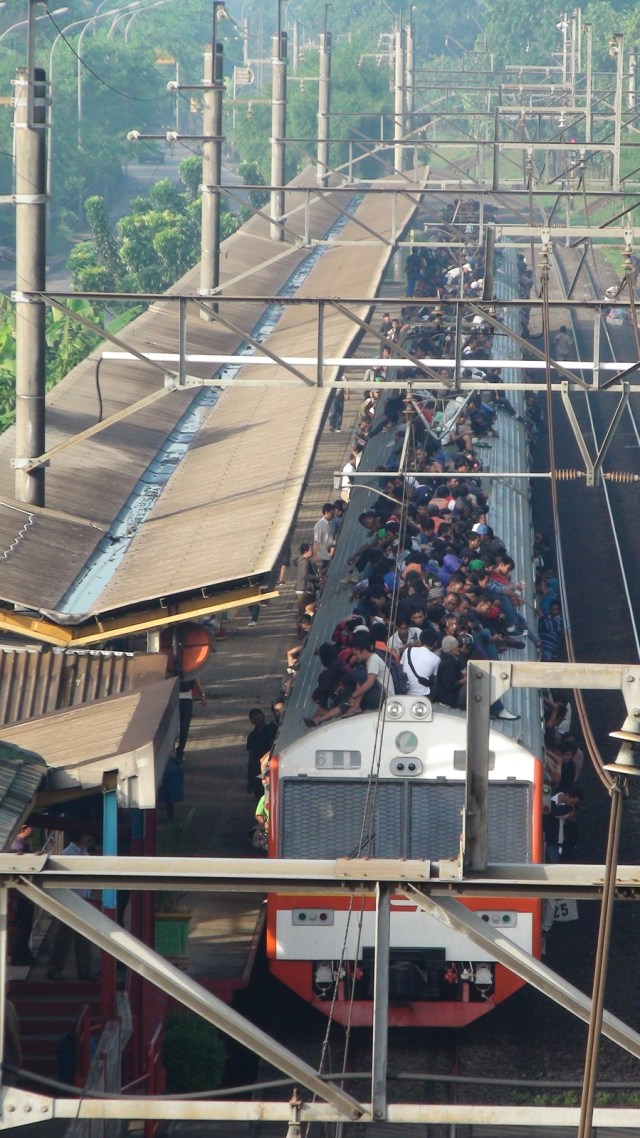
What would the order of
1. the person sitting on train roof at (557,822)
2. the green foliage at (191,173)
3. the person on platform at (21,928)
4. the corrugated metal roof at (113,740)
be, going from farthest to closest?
1. the green foliage at (191,173)
2. the person sitting on train roof at (557,822)
3. the person on platform at (21,928)
4. the corrugated metal roof at (113,740)

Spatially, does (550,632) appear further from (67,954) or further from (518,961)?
(518,961)

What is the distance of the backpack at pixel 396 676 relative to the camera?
36.2ft

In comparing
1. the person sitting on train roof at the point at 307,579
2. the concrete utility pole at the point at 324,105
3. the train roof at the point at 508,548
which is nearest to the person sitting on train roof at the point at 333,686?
the train roof at the point at 508,548

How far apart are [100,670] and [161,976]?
604 cm

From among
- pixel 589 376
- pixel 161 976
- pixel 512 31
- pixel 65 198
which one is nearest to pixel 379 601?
pixel 161 976

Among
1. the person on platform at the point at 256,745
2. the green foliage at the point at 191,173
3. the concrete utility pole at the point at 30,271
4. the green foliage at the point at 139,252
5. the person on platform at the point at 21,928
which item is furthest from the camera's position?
the green foliage at the point at 191,173

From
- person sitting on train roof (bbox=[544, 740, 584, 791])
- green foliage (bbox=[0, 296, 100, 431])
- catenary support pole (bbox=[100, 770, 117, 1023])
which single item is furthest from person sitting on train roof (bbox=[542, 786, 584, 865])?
green foliage (bbox=[0, 296, 100, 431])

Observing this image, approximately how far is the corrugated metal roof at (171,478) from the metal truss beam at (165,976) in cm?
525

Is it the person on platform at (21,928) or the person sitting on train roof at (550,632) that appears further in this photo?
the person sitting on train roof at (550,632)

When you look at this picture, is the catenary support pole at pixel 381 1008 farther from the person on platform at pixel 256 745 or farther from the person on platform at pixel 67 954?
the person on platform at pixel 256 745

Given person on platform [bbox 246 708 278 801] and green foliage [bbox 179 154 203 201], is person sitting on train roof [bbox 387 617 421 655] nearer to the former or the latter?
person on platform [bbox 246 708 278 801]

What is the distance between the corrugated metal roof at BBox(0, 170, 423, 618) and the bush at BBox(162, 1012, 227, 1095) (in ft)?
8.66

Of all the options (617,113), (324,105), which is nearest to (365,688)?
(617,113)

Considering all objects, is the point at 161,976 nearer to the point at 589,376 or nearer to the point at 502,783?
the point at 502,783
